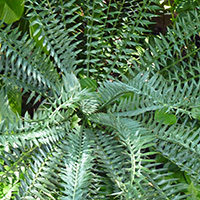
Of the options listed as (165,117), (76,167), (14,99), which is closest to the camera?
(76,167)

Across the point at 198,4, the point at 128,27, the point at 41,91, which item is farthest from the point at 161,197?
the point at 198,4

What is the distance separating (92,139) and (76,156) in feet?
0.36

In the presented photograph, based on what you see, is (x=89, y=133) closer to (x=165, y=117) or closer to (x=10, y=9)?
(x=165, y=117)

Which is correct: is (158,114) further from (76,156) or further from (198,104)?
(76,156)

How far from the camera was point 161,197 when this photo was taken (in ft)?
2.14

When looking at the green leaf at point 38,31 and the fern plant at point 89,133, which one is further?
the green leaf at point 38,31

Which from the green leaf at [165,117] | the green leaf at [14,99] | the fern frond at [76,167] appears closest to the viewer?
the fern frond at [76,167]

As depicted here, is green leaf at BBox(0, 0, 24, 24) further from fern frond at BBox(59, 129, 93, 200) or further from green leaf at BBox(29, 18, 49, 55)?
fern frond at BBox(59, 129, 93, 200)

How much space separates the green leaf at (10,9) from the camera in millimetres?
905

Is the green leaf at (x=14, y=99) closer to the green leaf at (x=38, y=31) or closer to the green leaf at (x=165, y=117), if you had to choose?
the green leaf at (x=38, y=31)

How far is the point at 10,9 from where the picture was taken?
91 cm

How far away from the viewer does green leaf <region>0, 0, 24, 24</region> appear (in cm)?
90

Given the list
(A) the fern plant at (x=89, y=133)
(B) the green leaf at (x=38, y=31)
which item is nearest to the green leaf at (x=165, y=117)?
(A) the fern plant at (x=89, y=133)

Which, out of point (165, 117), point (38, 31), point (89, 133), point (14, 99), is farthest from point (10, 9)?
point (165, 117)
